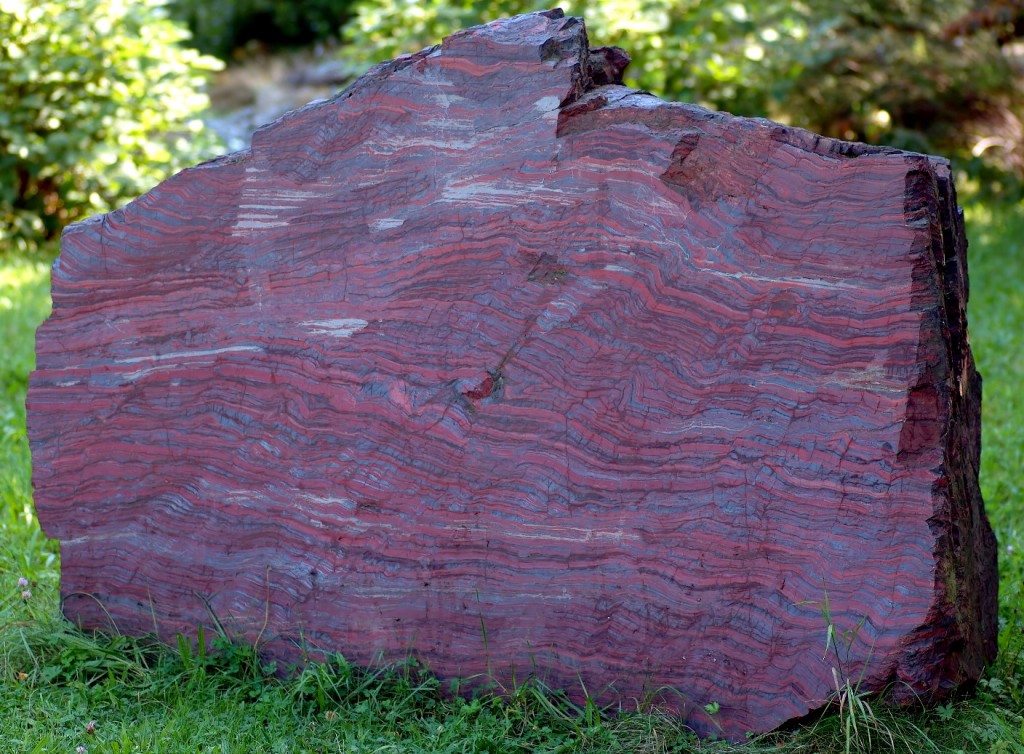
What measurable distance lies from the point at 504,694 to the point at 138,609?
1.24 metres

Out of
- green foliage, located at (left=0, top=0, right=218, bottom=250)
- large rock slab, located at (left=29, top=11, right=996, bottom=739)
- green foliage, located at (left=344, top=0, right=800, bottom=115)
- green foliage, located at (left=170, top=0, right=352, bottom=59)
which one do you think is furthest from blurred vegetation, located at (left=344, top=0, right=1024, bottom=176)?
green foliage, located at (left=170, top=0, right=352, bottom=59)

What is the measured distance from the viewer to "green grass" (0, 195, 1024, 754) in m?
2.84

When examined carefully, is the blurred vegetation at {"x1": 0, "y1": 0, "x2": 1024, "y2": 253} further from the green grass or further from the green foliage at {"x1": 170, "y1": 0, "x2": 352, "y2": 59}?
the green foliage at {"x1": 170, "y1": 0, "x2": 352, "y2": 59}

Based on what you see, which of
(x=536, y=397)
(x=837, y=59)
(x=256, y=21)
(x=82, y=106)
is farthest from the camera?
(x=256, y=21)

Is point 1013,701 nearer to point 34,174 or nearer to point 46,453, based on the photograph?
point 46,453

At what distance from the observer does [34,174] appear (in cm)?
807

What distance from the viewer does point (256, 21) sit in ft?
50.1

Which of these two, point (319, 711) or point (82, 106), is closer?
point (319, 711)

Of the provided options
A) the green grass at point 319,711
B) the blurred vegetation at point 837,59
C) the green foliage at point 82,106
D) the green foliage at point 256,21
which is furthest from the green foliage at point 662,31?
the green foliage at point 256,21

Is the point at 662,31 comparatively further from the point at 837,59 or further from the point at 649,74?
the point at 837,59

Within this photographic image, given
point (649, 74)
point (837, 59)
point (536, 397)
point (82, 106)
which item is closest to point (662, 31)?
point (649, 74)

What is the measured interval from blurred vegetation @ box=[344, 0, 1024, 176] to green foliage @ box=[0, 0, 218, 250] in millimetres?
1610

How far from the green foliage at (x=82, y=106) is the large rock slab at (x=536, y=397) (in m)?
5.05

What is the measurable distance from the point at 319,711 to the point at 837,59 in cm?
750
